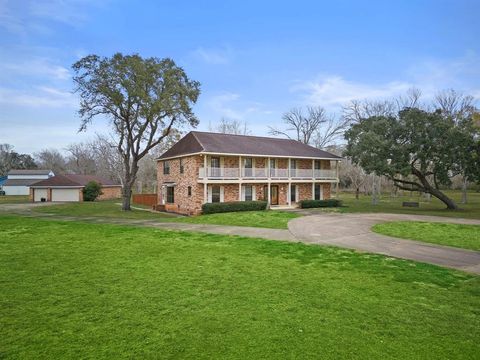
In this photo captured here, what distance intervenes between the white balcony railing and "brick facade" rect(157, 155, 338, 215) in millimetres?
647

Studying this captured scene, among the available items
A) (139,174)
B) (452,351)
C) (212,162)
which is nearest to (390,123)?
(212,162)

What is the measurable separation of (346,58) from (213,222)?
1498cm

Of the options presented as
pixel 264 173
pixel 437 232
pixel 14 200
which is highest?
pixel 264 173

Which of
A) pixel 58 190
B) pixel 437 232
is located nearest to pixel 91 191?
pixel 58 190

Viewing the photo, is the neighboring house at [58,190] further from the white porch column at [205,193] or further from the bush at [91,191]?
the white porch column at [205,193]

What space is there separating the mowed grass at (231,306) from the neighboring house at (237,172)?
53.7 feet

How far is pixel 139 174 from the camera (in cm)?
6675

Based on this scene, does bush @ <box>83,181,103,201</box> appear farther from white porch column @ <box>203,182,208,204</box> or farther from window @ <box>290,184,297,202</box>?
window @ <box>290,184,297,202</box>

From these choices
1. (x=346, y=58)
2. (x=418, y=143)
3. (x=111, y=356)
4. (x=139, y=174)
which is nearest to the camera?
(x=111, y=356)

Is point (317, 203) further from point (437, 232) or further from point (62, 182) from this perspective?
point (62, 182)

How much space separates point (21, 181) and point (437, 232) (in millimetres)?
66429

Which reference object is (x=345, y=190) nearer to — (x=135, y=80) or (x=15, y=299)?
(x=135, y=80)

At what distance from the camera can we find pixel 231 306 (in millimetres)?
6359

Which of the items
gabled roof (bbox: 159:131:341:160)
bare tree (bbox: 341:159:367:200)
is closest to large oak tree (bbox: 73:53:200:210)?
gabled roof (bbox: 159:131:341:160)
